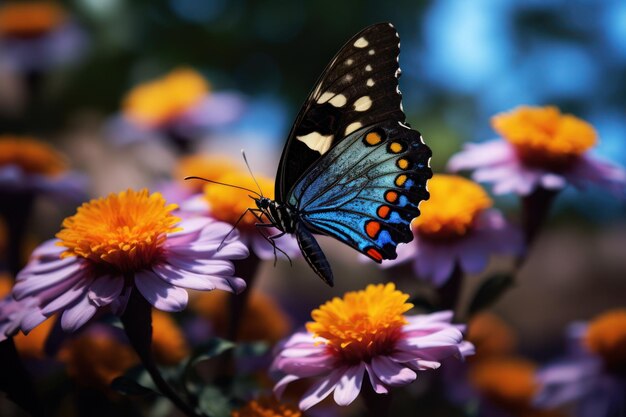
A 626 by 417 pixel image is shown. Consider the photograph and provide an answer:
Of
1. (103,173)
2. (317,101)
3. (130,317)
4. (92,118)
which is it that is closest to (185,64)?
(92,118)

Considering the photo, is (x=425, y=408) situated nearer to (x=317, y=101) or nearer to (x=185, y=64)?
(x=317, y=101)

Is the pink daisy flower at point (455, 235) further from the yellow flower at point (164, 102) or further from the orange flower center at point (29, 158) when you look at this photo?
the yellow flower at point (164, 102)

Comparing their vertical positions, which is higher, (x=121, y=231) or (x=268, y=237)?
(x=268, y=237)

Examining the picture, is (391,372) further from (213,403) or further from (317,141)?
(317,141)

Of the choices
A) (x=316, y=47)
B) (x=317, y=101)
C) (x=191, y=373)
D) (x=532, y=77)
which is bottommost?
(x=191, y=373)

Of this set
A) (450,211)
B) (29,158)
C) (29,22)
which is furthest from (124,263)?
(29,22)

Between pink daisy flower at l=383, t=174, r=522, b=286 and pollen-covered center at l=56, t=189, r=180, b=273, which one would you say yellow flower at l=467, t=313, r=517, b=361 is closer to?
pink daisy flower at l=383, t=174, r=522, b=286

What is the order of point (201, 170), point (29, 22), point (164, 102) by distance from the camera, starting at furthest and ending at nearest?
point (29, 22) < point (164, 102) < point (201, 170)
